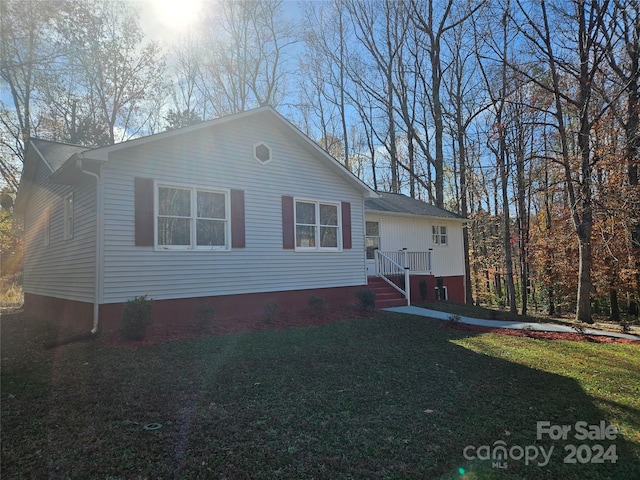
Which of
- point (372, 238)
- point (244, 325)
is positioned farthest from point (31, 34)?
point (372, 238)

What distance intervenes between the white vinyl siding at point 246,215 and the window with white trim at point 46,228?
511 centimetres

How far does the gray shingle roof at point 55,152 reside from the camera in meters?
9.02

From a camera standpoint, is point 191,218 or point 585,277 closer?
point 191,218

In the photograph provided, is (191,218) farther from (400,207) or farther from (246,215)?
(400,207)

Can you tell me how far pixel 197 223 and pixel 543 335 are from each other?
8315 mm

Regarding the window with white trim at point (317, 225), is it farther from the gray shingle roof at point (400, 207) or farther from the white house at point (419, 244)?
the gray shingle roof at point (400, 207)

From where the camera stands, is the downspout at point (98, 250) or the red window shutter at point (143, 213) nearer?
the downspout at point (98, 250)

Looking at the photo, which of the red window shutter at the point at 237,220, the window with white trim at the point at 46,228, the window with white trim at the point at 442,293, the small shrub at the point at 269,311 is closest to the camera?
the small shrub at the point at 269,311

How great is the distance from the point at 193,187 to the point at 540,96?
11545mm

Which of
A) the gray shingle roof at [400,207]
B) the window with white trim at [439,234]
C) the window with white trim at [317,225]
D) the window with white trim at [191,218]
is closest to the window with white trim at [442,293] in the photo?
the window with white trim at [439,234]

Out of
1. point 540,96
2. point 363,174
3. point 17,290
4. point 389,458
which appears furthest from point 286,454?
point 363,174

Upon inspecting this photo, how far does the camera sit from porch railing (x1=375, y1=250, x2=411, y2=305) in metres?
13.1

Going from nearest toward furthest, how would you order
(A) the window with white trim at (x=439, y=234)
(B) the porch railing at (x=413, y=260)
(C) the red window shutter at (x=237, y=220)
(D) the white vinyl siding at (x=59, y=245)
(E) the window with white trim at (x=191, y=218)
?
(D) the white vinyl siding at (x=59, y=245) → (E) the window with white trim at (x=191, y=218) → (C) the red window shutter at (x=237, y=220) → (B) the porch railing at (x=413, y=260) → (A) the window with white trim at (x=439, y=234)

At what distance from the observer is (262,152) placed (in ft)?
32.0
